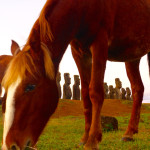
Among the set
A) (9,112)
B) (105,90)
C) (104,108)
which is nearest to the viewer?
(9,112)

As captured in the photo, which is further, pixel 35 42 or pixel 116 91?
pixel 116 91

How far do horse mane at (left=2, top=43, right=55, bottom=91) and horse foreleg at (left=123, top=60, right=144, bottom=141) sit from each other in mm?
2600

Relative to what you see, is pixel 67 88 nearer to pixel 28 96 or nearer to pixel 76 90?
pixel 76 90

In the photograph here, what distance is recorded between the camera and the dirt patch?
14.3 meters

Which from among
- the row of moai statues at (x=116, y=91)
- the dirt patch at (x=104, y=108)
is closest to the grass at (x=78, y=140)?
the dirt patch at (x=104, y=108)

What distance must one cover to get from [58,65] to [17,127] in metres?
1.01

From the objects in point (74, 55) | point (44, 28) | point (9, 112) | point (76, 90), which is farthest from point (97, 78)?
point (76, 90)

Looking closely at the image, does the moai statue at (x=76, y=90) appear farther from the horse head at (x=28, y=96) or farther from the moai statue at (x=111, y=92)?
the horse head at (x=28, y=96)

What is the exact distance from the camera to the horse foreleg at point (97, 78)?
137 inches

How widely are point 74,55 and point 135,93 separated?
1727 mm

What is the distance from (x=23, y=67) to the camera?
2.67 meters

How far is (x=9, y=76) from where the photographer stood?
8.47 feet

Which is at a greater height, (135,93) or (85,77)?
(85,77)

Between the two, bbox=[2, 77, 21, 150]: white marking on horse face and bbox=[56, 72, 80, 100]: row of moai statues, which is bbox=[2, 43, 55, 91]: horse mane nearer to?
bbox=[2, 77, 21, 150]: white marking on horse face
